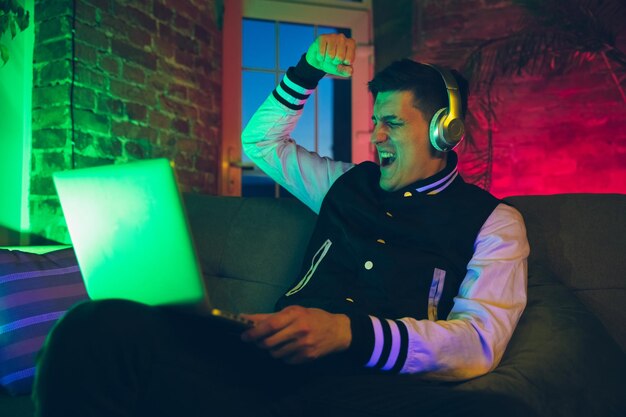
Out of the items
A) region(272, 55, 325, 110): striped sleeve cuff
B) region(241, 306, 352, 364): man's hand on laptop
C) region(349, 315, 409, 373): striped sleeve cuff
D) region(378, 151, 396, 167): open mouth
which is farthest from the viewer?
region(272, 55, 325, 110): striped sleeve cuff

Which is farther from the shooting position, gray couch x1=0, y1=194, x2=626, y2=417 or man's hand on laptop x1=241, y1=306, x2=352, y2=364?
gray couch x1=0, y1=194, x2=626, y2=417

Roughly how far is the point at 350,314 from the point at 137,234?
0.43 meters

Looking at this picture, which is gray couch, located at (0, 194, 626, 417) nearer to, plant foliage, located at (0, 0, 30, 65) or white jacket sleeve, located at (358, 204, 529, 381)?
white jacket sleeve, located at (358, 204, 529, 381)

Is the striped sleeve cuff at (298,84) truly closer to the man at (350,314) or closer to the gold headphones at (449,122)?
the man at (350,314)

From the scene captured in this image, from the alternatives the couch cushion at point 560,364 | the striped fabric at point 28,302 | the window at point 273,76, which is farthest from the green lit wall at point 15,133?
the couch cushion at point 560,364

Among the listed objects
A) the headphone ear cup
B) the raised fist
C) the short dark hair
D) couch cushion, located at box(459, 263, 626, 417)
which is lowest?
couch cushion, located at box(459, 263, 626, 417)

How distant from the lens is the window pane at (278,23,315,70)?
3.53m

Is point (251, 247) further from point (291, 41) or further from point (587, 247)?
point (291, 41)

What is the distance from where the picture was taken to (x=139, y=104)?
249 cm

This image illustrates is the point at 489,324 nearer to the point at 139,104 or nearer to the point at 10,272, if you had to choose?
the point at 10,272

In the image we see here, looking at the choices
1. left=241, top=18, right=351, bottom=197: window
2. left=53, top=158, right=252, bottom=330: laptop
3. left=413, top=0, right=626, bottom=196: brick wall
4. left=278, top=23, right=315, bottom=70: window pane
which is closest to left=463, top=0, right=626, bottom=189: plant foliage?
left=413, top=0, right=626, bottom=196: brick wall

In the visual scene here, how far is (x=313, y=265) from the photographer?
54.4 inches

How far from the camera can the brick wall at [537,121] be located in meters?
2.80

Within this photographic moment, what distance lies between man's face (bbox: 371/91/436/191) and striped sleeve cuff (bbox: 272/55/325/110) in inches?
9.3
